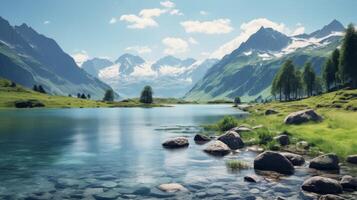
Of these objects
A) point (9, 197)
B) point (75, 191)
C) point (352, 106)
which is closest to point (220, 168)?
point (75, 191)

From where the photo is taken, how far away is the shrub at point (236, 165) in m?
43.2

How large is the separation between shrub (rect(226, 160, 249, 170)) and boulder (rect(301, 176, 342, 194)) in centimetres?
1102

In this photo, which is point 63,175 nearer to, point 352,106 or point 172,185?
point 172,185

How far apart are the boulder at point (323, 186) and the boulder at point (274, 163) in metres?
6.77

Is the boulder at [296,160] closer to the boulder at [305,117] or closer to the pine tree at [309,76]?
the boulder at [305,117]

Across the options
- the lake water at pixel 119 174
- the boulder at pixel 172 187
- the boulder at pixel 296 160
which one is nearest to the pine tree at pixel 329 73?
the lake water at pixel 119 174

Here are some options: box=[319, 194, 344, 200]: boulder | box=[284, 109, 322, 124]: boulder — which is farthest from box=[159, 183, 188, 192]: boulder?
box=[284, 109, 322, 124]: boulder

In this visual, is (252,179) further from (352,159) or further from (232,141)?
(232,141)

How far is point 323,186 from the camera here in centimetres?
3219

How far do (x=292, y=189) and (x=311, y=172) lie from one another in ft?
24.8

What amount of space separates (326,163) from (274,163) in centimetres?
566

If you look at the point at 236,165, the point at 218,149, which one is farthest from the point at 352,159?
the point at 218,149

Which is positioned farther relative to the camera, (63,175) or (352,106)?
(352,106)

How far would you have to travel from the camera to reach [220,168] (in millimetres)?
43312
